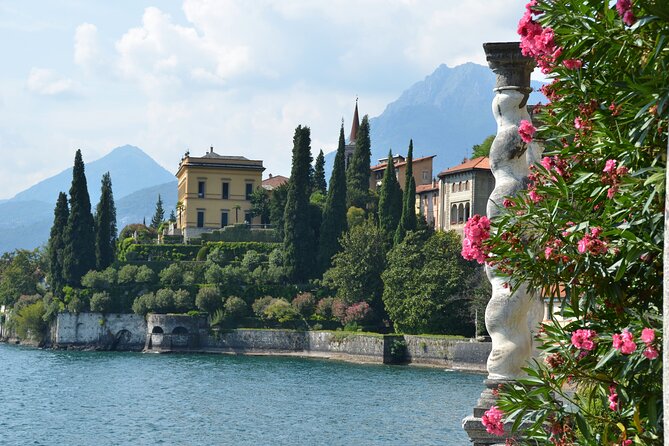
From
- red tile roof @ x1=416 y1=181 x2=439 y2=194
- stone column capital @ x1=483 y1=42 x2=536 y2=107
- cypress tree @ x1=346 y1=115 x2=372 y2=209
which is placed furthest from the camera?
red tile roof @ x1=416 y1=181 x2=439 y2=194

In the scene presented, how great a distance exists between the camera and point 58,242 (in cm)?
7375

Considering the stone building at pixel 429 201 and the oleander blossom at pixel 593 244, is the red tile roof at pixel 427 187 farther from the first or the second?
the oleander blossom at pixel 593 244

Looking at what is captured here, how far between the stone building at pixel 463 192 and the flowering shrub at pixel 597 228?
6719 centimetres

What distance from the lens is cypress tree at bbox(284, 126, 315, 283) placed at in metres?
69.6

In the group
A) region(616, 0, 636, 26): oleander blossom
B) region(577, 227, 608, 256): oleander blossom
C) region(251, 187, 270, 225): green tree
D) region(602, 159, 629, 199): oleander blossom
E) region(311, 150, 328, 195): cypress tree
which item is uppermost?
region(311, 150, 328, 195): cypress tree

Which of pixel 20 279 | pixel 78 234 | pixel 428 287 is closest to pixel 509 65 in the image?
pixel 428 287

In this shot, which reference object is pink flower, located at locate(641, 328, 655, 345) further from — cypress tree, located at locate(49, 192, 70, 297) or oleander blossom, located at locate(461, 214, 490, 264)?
cypress tree, located at locate(49, 192, 70, 297)

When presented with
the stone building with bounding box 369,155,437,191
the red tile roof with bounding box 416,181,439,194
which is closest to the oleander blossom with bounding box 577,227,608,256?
the red tile roof with bounding box 416,181,439,194

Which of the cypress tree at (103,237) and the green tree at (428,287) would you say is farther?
the cypress tree at (103,237)

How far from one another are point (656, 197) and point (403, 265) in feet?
190

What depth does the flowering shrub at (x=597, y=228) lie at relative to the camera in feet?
18.9

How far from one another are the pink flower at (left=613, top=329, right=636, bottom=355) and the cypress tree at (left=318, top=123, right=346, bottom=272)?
63760 millimetres

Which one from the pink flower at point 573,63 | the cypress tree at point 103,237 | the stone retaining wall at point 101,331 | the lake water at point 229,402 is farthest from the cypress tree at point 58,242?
the pink flower at point 573,63

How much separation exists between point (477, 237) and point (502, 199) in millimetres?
1805
